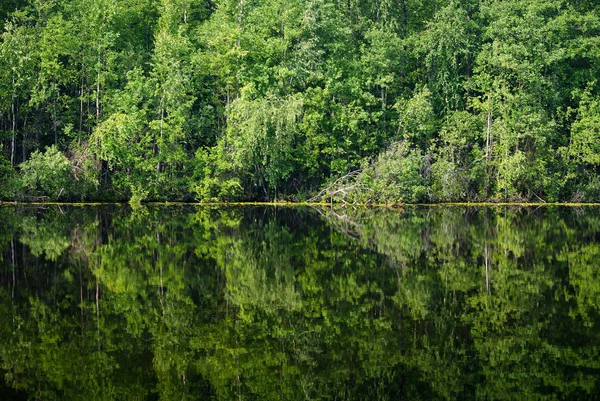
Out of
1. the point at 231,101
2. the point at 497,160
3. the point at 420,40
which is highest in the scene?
the point at 420,40

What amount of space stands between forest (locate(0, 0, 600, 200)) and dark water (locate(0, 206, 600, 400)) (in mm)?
19036

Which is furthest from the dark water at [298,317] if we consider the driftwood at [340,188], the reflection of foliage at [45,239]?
the driftwood at [340,188]

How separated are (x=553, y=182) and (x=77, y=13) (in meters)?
31.9

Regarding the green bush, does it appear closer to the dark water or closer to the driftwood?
the driftwood

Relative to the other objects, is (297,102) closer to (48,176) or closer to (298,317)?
(48,176)

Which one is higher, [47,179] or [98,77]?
[98,77]

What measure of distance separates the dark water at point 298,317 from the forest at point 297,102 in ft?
62.5

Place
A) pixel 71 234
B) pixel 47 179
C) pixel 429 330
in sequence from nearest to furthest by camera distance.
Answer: pixel 429 330
pixel 71 234
pixel 47 179

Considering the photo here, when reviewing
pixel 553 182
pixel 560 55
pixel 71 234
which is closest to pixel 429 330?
pixel 71 234

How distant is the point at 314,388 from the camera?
26.6ft

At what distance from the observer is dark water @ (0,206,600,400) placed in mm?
8242

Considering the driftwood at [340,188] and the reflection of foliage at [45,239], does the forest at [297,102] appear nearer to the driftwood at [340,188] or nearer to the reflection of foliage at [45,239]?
the driftwood at [340,188]

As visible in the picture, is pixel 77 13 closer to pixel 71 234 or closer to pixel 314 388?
pixel 71 234

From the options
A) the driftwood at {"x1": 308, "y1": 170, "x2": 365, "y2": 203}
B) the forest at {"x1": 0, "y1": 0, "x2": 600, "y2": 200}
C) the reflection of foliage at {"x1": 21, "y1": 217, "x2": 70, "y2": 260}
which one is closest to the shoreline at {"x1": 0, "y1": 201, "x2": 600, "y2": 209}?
the forest at {"x1": 0, "y1": 0, "x2": 600, "y2": 200}
